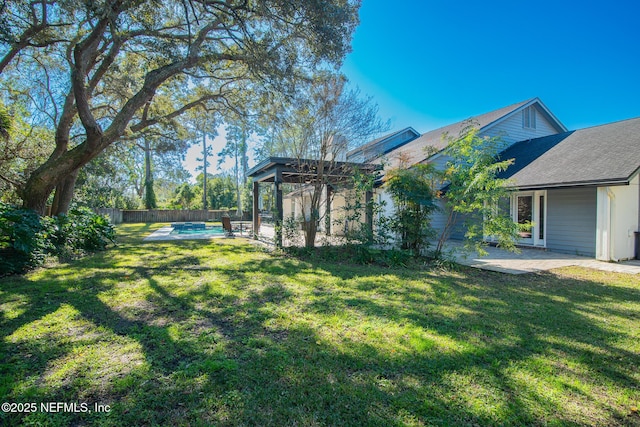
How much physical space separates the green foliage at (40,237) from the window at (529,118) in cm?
1874

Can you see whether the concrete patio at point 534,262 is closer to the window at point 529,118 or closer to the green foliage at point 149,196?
the window at point 529,118

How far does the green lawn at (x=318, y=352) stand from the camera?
7.04 ft

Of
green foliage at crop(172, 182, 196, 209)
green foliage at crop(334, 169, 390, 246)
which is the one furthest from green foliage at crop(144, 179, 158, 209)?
green foliage at crop(334, 169, 390, 246)

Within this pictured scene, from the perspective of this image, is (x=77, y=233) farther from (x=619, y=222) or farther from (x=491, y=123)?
(x=491, y=123)

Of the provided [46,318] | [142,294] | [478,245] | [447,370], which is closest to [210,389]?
[447,370]

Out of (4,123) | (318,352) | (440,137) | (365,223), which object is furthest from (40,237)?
(440,137)

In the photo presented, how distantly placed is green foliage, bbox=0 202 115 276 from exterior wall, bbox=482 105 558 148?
52.7 feet

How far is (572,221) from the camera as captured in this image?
9961 mm

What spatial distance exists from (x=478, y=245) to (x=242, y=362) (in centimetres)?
621

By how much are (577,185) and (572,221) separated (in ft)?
5.65

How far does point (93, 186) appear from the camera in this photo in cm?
2550

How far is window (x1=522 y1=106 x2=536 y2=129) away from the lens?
14836 mm

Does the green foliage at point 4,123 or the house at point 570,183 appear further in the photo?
the green foliage at point 4,123

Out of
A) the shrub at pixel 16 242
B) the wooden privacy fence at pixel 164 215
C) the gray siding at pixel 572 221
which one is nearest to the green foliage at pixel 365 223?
the gray siding at pixel 572 221
